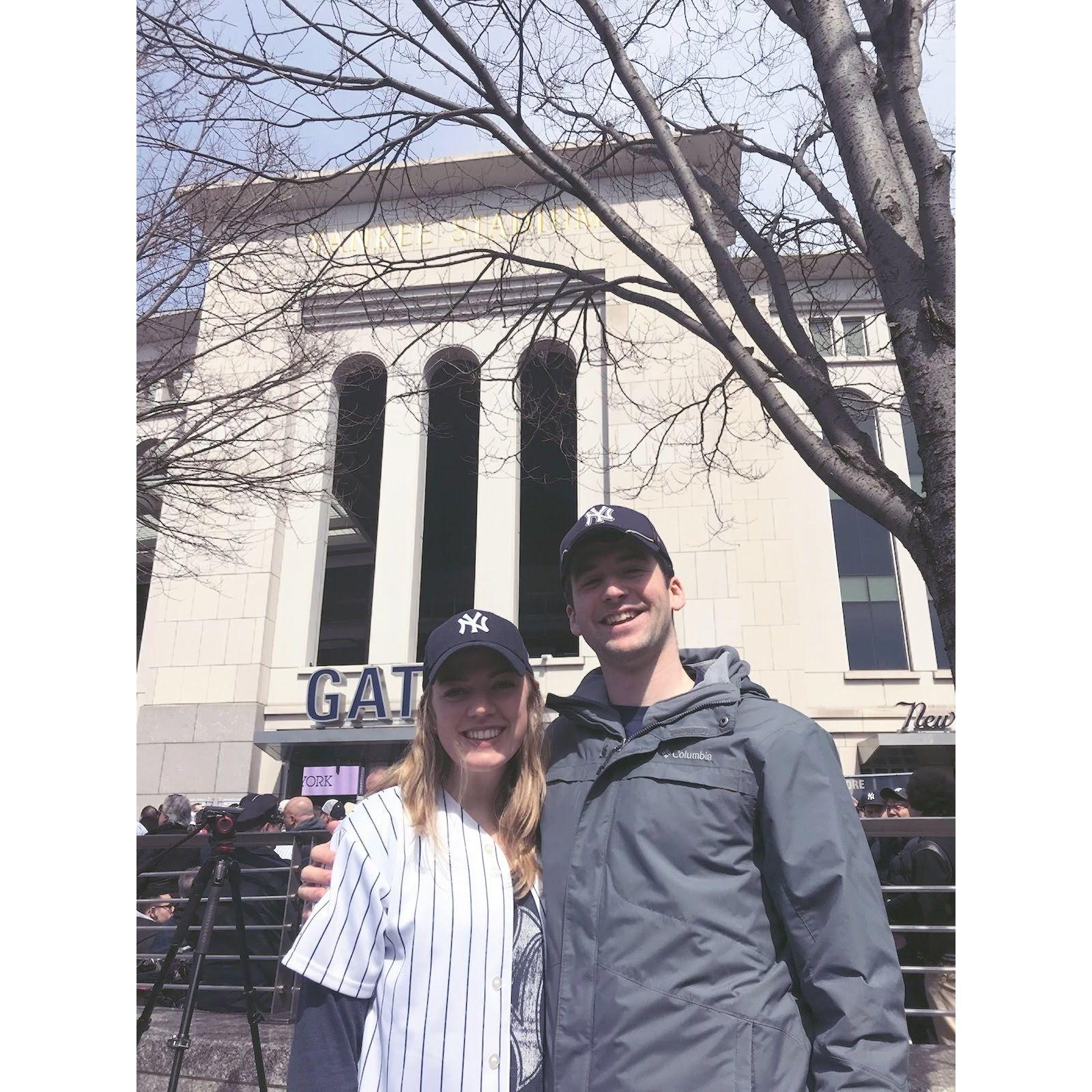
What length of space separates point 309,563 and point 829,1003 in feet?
54.7

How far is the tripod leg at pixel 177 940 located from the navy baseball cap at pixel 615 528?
3013 mm

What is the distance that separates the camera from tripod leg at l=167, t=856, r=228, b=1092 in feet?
11.6

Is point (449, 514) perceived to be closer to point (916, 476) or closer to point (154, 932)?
point (916, 476)

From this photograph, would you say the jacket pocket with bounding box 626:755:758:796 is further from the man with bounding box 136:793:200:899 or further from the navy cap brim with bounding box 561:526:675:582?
the man with bounding box 136:793:200:899

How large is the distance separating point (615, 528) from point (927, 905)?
3.52 m

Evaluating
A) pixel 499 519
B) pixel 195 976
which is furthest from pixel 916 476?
pixel 195 976

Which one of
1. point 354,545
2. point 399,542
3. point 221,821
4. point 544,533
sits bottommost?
point 221,821

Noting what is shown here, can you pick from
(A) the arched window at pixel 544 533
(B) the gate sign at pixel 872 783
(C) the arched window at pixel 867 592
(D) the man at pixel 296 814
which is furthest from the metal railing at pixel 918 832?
(C) the arched window at pixel 867 592

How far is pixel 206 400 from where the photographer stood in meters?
6.66

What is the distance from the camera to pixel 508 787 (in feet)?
7.37

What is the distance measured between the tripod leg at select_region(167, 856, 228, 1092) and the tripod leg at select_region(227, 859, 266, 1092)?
0.06 metres

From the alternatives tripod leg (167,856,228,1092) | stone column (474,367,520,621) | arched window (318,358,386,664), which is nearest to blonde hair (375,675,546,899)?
tripod leg (167,856,228,1092)

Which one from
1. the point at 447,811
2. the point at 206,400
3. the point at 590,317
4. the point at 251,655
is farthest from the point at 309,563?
the point at 447,811

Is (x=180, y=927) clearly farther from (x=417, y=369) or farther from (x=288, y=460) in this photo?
(x=417, y=369)
